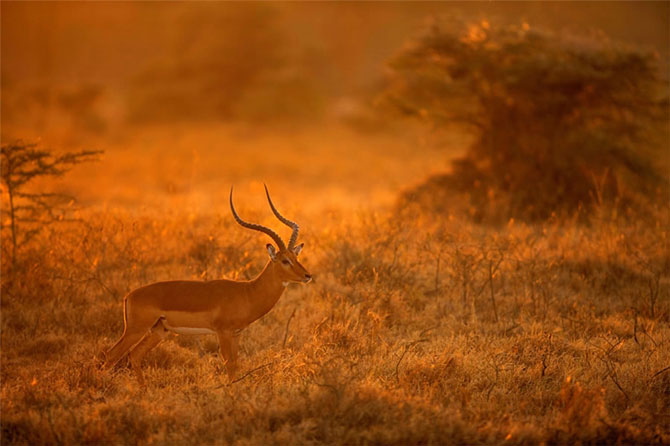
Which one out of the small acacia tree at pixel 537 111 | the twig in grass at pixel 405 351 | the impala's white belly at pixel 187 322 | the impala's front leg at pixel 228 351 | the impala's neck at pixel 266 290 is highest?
the small acacia tree at pixel 537 111

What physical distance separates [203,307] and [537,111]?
8.20 meters

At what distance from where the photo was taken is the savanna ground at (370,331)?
457cm

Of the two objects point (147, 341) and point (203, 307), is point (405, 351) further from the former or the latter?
point (147, 341)

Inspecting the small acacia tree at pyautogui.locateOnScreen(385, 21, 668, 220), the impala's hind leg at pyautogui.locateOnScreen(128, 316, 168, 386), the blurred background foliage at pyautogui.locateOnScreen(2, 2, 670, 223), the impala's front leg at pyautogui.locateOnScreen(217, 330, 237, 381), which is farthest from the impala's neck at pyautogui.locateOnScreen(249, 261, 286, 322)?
the small acacia tree at pyautogui.locateOnScreen(385, 21, 668, 220)

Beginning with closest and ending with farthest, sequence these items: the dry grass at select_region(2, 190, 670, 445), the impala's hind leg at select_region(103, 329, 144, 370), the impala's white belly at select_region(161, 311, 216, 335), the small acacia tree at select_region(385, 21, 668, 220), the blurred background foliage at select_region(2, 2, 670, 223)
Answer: the dry grass at select_region(2, 190, 670, 445) → the impala's white belly at select_region(161, 311, 216, 335) → the impala's hind leg at select_region(103, 329, 144, 370) → the small acacia tree at select_region(385, 21, 668, 220) → the blurred background foliage at select_region(2, 2, 670, 223)

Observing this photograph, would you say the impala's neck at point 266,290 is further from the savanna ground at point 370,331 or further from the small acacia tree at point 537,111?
the small acacia tree at point 537,111

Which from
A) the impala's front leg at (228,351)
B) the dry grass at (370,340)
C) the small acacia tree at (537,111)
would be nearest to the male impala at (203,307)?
the impala's front leg at (228,351)

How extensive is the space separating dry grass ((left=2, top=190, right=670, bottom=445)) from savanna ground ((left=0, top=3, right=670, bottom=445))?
0.8 inches

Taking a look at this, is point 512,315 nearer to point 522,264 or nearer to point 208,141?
point 522,264

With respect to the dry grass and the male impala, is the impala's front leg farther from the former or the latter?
the dry grass

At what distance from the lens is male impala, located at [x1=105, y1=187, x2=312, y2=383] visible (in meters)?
5.27

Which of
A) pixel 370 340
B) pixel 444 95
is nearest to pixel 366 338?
pixel 370 340

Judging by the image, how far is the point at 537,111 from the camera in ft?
38.2

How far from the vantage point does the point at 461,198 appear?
1147 cm
